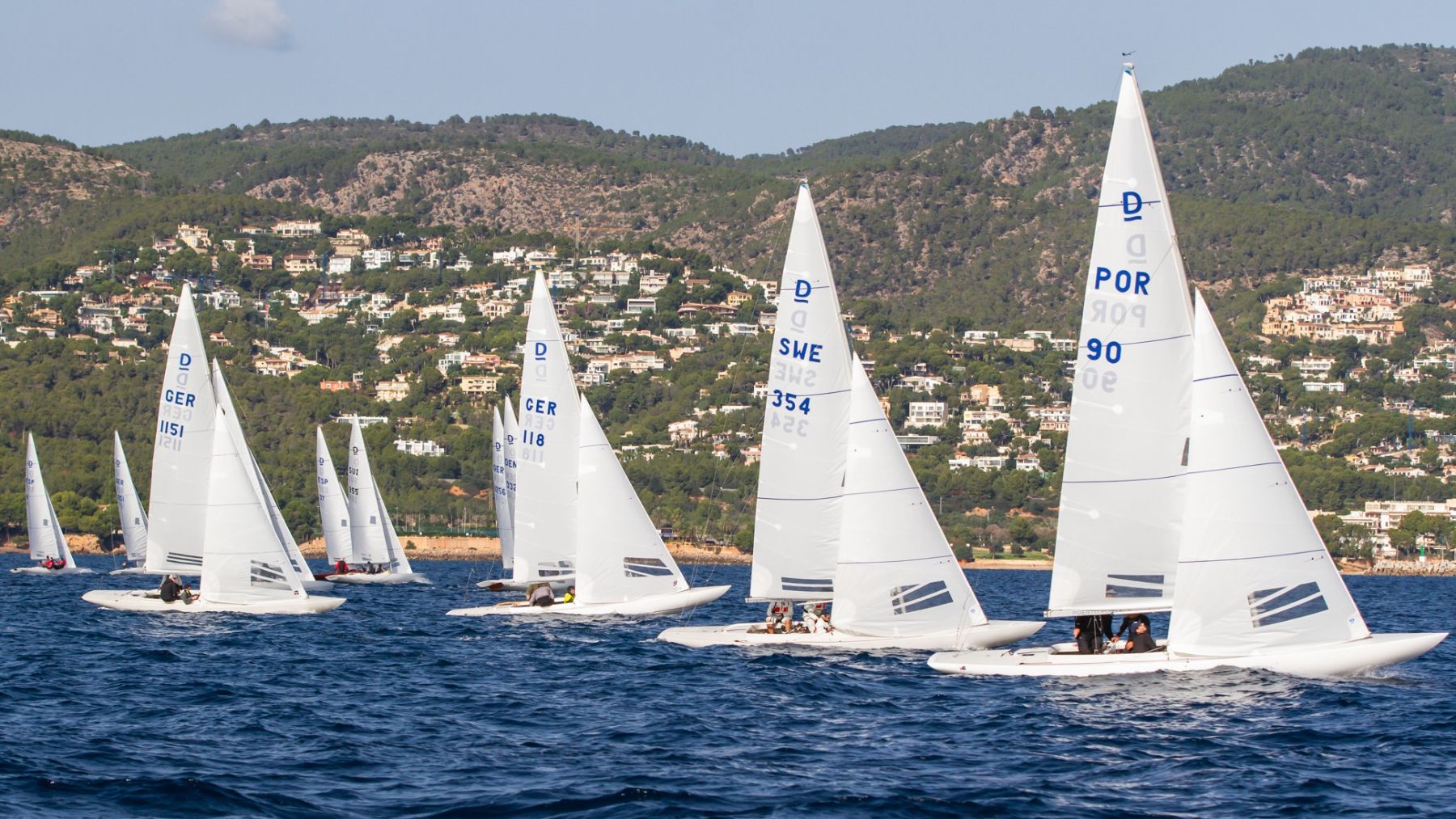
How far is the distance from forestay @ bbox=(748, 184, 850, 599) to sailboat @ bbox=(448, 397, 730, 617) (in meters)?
6.70

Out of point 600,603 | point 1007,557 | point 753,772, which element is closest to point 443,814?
point 753,772

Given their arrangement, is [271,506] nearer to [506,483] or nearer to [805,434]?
[506,483]

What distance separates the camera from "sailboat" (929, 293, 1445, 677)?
83.3 feet

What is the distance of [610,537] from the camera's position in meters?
40.6

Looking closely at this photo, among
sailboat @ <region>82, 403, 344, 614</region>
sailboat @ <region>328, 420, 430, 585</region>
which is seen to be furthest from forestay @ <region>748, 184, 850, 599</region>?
sailboat @ <region>328, 420, 430, 585</region>

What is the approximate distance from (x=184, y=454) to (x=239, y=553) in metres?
5.31

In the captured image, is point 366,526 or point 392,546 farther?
point 392,546

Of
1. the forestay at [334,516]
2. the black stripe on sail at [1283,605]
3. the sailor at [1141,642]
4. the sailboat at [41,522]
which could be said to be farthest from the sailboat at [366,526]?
the black stripe on sail at [1283,605]

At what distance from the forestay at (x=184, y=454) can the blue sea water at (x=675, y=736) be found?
10.3 meters

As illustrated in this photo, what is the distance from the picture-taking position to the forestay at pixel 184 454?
4512 centimetres

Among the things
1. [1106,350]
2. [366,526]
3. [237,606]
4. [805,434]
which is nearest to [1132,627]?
[1106,350]

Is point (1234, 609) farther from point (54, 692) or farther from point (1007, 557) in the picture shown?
point (1007, 557)

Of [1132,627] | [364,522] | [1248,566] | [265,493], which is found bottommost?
[1132,627]

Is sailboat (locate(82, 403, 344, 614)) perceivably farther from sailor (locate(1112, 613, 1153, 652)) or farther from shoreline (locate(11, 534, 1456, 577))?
shoreline (locate(11, 534, 1456, 577))
